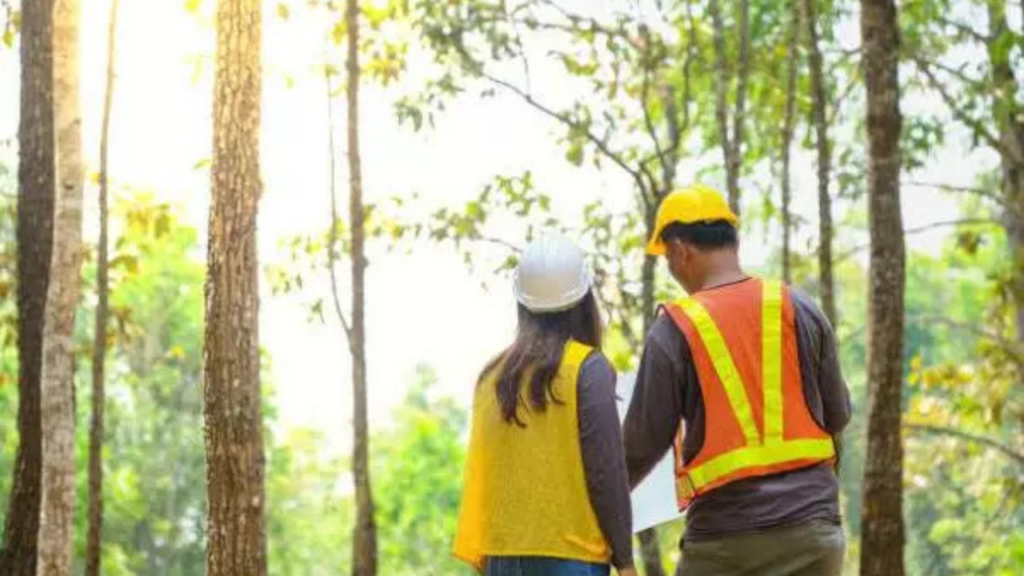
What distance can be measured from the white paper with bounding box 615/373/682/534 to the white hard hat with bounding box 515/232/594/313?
0.25 meters

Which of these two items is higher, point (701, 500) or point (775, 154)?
point (775, 154)

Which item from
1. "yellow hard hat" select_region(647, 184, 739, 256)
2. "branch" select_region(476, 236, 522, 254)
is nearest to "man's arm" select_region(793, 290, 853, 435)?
"yellow hard hat" select_region(647, 184, 739, 256)

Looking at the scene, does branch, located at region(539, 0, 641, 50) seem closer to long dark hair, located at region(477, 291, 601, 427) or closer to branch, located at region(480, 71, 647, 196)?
branch, located at region(480, 71, 647, 196)

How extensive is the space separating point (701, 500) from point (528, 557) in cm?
38

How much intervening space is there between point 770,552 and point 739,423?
0.27m

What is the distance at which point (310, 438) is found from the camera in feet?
201

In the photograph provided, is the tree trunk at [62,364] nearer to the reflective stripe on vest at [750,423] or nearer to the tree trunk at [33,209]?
the tree trunk at [33,209]

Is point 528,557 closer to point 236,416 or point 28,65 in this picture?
point 236,416

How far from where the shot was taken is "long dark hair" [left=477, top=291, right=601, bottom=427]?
4316mm

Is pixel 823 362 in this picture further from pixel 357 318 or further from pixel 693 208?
pixel 357 318

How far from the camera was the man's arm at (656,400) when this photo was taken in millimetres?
4250

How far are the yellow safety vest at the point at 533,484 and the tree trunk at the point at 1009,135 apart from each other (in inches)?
363

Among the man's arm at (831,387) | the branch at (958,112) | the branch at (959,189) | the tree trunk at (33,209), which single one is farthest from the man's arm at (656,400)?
the branch at (958,112)

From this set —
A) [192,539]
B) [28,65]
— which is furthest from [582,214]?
[192,539]
